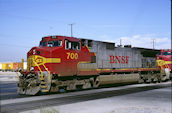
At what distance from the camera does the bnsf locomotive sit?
13688mm

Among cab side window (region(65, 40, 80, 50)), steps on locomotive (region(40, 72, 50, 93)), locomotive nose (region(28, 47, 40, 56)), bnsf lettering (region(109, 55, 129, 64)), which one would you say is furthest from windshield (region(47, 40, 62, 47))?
bnsf lettering (region(109, 55, 129, 64))

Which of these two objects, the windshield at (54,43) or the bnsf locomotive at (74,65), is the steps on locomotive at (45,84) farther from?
the windshield at (54,43)

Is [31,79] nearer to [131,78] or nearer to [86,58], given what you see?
[86,58]

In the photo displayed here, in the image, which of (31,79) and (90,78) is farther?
(90,78)

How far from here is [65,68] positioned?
14828 mm

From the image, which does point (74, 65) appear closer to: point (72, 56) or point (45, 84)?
point (72, 56)

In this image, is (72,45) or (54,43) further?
(72,45)

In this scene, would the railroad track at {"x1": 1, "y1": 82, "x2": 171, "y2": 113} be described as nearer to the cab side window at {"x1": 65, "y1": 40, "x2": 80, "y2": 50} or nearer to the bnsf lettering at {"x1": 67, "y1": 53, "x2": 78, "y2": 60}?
the bnsf lettering at {"x1": 67, "y1": 53, "x2": 78, "y2": 60}

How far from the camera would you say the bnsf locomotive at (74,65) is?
13.7 metres

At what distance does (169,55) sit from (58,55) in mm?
17614

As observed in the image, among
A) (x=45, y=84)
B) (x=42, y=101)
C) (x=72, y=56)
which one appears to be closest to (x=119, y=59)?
(x=72, y=56)

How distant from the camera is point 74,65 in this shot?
1546 centimetres

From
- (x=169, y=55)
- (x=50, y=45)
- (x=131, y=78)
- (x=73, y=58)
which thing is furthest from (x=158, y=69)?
(x=50, y=45)

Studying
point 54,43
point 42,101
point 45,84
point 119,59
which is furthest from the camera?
point 119,59
